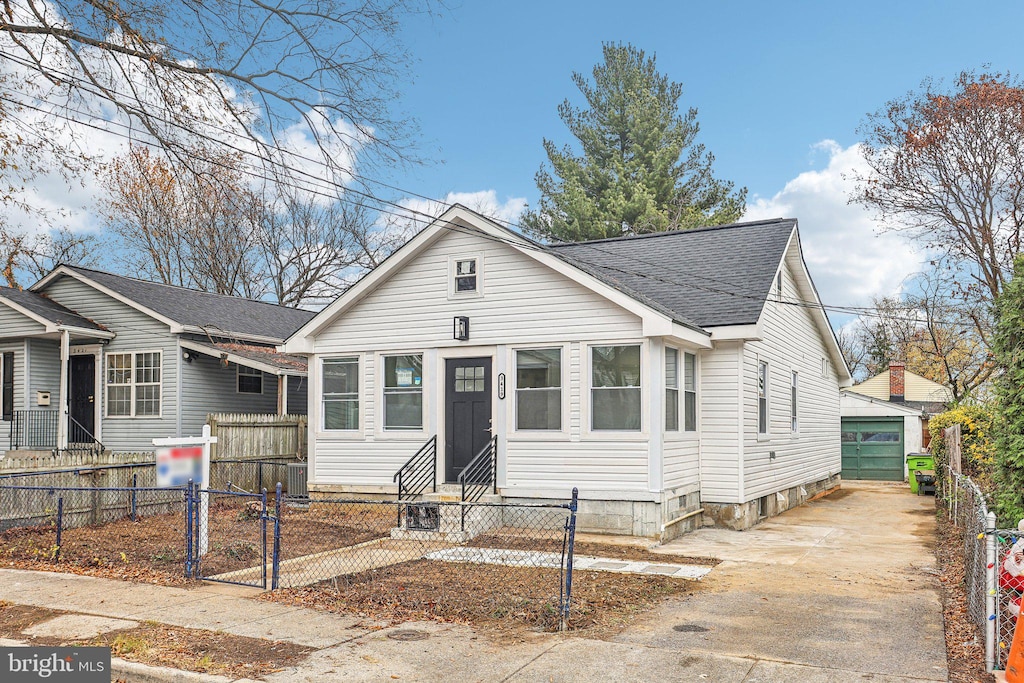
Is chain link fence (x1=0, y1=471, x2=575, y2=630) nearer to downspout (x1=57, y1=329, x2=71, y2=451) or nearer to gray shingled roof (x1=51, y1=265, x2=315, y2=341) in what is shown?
downspout (x1=57, y1=329, x2=71, y2=451)

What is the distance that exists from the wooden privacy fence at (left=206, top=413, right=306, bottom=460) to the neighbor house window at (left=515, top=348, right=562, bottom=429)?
7.33m

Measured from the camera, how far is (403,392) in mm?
15000

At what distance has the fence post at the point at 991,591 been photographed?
6.12 metres

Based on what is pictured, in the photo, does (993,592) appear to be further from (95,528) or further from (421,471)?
(95,528)

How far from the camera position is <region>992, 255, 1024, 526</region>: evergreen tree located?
7.68m

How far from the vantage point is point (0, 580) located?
9.48 meters

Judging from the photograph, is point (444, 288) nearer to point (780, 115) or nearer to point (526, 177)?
point (780, 115)

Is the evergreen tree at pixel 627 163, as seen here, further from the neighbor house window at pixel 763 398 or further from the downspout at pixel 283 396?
the neighbor house window at pixel 763 398

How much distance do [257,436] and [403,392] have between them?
19.4 feet

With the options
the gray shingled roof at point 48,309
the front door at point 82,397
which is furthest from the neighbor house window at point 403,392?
the front door at point 82,397

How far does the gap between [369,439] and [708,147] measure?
95.4ft

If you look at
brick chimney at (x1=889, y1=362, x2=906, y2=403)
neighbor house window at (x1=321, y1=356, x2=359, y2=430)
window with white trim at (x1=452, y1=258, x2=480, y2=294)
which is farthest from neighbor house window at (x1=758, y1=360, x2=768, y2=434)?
brick chimney at (x1=889, y1=362, x2=906, y2=403)

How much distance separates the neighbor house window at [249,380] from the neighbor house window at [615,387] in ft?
38.5

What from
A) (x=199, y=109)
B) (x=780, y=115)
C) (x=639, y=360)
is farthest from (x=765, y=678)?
(x=780, y=115)
